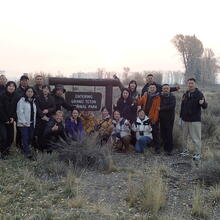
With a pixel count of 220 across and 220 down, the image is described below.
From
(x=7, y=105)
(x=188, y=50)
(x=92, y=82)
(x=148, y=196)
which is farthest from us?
(x=188, y=50)

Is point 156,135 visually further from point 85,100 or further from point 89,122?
point 85,100

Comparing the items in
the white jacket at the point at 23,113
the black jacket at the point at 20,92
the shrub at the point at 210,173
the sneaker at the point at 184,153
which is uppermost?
the black jacket at the point at 20,92

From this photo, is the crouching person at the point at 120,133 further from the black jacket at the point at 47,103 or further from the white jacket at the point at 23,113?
the white jacket at the point at 23,113

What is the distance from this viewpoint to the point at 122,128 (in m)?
9.57

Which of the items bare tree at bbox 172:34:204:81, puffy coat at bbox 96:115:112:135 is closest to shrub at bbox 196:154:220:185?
puffy coat at bbox 96:115:112:135

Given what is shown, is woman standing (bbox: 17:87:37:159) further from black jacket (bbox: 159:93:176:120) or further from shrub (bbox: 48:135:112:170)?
black jacket (bbox: 159:93:176:120)

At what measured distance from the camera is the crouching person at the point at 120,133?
9547 mm

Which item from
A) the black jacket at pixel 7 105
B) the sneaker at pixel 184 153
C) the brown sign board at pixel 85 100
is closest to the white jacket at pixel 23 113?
the black jacket at pixel 7 105

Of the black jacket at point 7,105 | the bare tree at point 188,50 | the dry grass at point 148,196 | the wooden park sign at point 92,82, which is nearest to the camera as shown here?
the dry grass at point 148,196

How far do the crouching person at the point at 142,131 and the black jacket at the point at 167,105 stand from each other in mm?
444

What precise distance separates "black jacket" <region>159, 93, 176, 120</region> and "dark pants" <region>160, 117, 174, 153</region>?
94 mm

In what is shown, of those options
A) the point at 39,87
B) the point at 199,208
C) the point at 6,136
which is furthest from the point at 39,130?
the point at 199,208

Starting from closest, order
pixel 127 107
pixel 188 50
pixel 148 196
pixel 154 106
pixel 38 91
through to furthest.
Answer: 1. pixel 148 196
2. pixel 38 91
3. pixel 154 106
4. pixel 127 107
5. pixel 188 50

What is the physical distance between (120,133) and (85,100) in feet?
4.59
